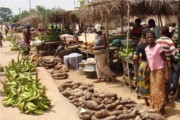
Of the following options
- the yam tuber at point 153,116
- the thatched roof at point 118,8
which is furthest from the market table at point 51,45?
the yam tuber at point 153,116

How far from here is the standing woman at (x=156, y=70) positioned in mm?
5707

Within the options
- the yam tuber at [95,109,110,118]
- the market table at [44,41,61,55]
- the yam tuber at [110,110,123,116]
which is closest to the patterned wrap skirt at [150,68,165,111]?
the yam tuber at [110,110,123,116]

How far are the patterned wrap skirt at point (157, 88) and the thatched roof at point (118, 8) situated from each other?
3.53 m

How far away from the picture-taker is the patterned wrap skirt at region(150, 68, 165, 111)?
5793mm

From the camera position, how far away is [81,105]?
6.82 metres

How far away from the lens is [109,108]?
20.9ft

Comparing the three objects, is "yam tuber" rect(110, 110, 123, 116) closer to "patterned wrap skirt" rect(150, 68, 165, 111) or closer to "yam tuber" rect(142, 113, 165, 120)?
"yam tuber" rect(142, 113, 165, 120)

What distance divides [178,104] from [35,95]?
3232mm

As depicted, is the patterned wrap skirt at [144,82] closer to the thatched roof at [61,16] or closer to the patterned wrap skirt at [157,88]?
the patterned wrap skirt at [157,88]

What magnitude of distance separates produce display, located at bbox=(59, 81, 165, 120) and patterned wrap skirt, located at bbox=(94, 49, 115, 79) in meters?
2.06

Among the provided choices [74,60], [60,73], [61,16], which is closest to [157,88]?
[60,73]

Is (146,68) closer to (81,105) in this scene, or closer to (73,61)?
(81,105)

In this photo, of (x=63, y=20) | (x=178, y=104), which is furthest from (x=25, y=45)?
(x=178, y=104)

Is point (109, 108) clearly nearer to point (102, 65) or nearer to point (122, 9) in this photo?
point (102, 65)
